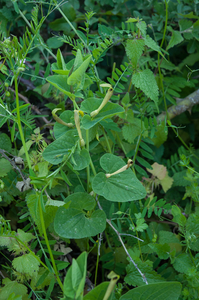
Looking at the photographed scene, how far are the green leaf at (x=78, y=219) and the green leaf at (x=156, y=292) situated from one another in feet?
0.56

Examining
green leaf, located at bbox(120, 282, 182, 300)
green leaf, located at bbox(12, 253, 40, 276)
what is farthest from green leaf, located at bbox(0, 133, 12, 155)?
green leaf, located at bbox(120, 282, 182, 300)

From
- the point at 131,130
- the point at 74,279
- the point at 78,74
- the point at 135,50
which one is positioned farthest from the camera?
the point at 131,130

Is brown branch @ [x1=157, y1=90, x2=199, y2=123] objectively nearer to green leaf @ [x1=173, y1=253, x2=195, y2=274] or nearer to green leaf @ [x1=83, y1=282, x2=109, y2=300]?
green leaf @ [x1=173, y1=253, x2=195, y2=274]

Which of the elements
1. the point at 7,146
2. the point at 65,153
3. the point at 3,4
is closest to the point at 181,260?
the point at 65,153

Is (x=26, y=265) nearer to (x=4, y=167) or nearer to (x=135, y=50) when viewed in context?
(x=4, y=167)

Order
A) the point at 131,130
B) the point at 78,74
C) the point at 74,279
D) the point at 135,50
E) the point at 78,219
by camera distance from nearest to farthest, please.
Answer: the point at 74,279 < the point at 78,74 < the point at 78,219 < the point at 135,50 < the point at 131,130

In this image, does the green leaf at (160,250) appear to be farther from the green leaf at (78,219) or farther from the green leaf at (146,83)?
the green leaf at (146,83)

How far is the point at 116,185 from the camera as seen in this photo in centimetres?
69

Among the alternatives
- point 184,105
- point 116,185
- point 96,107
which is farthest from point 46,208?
point 184,105

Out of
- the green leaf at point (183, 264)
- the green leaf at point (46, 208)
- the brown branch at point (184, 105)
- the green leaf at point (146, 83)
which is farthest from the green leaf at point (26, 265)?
the brown branch at point (184, 105)

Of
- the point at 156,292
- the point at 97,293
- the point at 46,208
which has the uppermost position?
the point at 46,208

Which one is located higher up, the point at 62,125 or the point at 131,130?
the point at 62,125

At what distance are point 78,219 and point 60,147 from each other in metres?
0.21

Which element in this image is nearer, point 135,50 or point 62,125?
point 62,125
